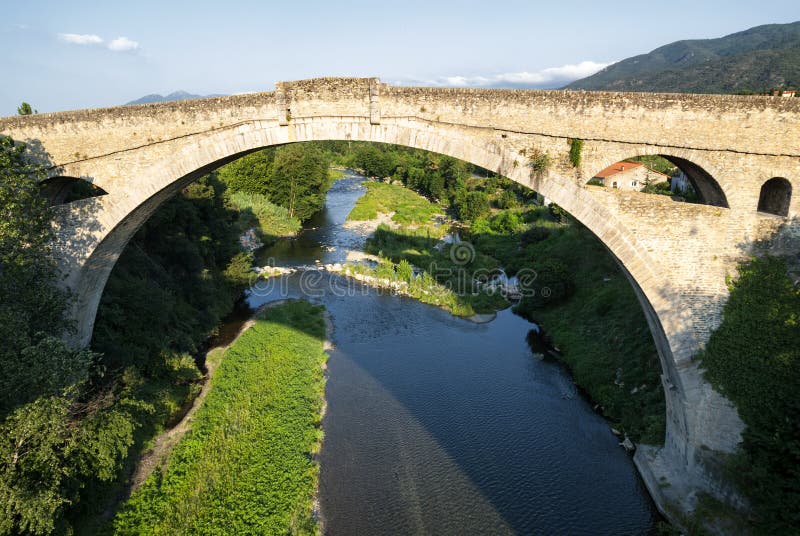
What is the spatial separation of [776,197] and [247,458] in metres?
13.1

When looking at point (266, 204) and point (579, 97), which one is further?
point (266, 204)

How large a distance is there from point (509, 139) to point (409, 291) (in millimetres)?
13405

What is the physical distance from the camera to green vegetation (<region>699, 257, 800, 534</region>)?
753 centimetres

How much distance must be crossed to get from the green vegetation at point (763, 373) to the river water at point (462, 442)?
10.9ft

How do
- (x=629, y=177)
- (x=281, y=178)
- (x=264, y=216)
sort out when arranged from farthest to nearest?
(x=281, y=178), (x=264, y=216), (x=629, y=177)

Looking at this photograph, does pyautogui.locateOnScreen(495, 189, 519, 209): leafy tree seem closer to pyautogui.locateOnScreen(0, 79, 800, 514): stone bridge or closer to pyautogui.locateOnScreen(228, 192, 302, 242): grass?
pyautogui.locateOnScreen(228, 192, 302, 242): grass

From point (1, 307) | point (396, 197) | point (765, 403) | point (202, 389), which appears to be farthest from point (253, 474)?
point (396, 197)

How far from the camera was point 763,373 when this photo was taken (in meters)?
8.49

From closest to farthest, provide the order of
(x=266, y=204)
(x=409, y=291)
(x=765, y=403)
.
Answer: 1. (x=765, y=403)
2. (x=409, y=291)
3. (x=266, y=204)

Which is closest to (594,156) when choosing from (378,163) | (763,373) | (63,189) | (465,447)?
(763,373)

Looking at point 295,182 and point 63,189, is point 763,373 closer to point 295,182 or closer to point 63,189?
point 63,189

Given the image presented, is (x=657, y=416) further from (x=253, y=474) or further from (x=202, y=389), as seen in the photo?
(x=202, y=389)

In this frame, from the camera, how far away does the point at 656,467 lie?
10734 millimetres

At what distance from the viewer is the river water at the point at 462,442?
1049 centimetres
